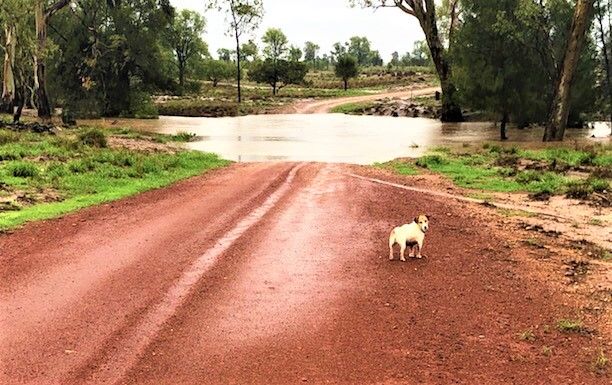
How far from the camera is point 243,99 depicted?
2798 inches

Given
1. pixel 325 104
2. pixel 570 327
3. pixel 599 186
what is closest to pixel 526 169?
pixel 599 186

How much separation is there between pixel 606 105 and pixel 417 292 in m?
42.1

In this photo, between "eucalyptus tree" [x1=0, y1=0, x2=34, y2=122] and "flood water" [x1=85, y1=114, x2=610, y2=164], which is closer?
"flood water" [x1=85, y1=114, x2=610, y2=164]

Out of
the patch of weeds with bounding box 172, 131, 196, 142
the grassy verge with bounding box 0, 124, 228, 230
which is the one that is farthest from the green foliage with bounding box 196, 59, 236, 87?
the grassy verge with bounding box 0, 124, 228, 230

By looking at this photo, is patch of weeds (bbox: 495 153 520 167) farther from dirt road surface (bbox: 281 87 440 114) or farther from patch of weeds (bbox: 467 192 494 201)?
Result: dirt road surface (bbox: 281 87 440 114)

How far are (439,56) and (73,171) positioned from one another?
3623 cm

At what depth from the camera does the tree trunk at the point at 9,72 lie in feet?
107

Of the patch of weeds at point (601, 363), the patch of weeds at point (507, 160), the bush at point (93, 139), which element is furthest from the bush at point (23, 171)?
the patch of weeds at point (507, 160)

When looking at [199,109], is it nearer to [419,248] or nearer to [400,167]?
[400,167]

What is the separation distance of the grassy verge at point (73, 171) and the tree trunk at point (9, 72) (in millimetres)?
9957

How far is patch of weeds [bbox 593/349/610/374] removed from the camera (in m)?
5.79

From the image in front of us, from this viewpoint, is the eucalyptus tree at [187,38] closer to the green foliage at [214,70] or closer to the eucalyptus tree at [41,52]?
the green foliage at [214,70]

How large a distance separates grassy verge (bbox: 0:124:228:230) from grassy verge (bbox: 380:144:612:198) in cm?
822

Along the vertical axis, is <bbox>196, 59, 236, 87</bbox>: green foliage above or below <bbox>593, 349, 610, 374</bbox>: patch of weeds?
above
